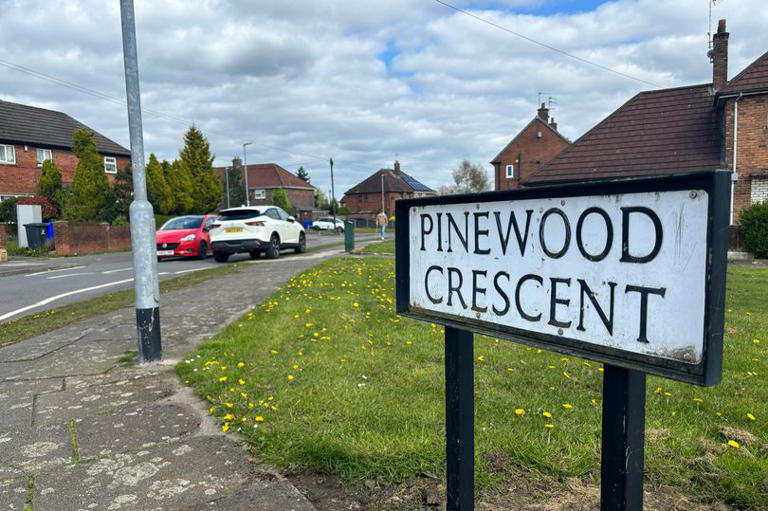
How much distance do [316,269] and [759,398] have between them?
927 centimetres

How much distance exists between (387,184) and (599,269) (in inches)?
3281

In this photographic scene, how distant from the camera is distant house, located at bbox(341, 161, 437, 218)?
83.8 meters

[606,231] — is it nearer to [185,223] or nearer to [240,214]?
[240,214]

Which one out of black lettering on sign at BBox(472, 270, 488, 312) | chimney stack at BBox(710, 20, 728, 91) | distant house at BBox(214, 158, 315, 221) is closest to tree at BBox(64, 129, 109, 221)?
black lettering on sign at BBox(472, 270, 488, 312)

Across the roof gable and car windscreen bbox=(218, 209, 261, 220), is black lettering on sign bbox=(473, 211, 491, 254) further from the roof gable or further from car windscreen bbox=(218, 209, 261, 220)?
the roof gable

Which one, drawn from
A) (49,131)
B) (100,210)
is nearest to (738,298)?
(100,210)

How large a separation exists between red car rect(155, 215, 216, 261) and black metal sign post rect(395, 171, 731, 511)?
16.3m

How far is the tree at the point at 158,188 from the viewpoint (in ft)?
111

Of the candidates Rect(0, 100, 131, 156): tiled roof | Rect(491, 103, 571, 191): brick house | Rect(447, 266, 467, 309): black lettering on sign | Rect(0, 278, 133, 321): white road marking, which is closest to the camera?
Rect(447, 266, 467, 309): black lettering on sign

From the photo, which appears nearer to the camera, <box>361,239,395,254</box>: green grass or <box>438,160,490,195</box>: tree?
<box>361,239,395,254</box>: green grass

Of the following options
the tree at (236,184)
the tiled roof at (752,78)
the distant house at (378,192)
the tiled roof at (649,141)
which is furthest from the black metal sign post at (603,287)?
the distant house at (378,192)

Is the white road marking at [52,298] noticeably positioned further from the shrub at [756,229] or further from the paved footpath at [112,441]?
the shrub at [756,229]

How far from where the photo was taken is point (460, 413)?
1987 mm

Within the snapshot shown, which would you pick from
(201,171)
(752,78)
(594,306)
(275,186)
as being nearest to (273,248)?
(594,306)
